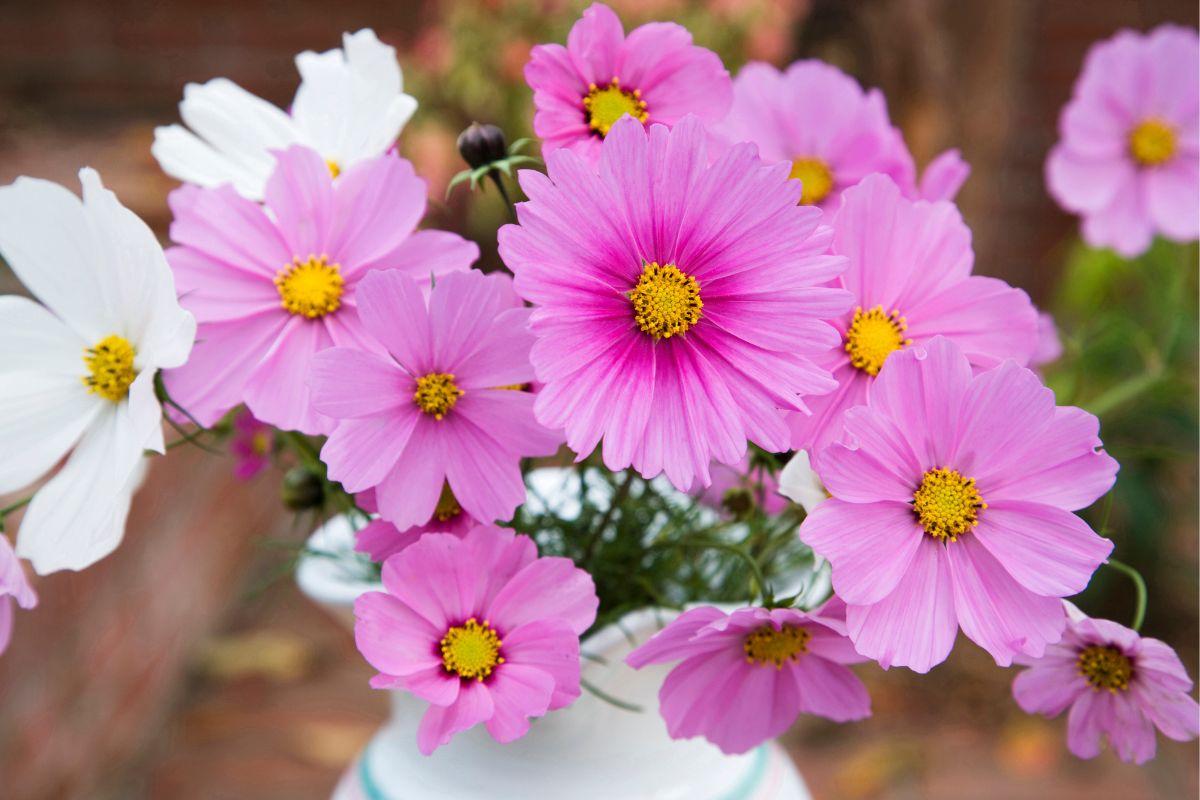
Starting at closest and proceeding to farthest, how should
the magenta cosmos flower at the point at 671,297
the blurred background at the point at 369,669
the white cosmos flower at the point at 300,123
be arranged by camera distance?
the magenta cosmos flower at the point at 671,297
the white cosmos flower at the point at 300,123
the blurred background at the point at 369,669

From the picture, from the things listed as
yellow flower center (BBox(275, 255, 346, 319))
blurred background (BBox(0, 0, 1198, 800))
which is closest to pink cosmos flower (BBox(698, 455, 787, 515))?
yellow flower center (BBox(275, 255, 346, 319))

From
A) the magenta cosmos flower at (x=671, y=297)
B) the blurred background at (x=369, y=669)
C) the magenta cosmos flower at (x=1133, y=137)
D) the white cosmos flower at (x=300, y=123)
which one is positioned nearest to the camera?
the magenta cosmos flower at (x=671, y=297)

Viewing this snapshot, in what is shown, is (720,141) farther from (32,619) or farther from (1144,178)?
(32,619)

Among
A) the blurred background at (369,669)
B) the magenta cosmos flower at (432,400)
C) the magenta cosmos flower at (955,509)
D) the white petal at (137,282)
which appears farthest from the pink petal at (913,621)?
the blurred background at (369,669)

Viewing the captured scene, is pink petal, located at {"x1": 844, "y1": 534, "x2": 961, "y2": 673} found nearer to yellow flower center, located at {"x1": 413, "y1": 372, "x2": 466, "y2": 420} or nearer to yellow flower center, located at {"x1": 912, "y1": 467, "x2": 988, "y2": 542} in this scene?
yellow flower center, located at {"x1": 912, "y1": 467, "x2": 988, "y2": 542}

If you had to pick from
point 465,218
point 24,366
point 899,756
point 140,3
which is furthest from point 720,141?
point 140,3

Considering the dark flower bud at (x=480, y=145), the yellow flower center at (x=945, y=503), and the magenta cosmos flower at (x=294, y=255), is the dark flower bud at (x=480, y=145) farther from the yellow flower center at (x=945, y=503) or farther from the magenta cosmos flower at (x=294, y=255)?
the yellow flower center at (x=945, y=503)
